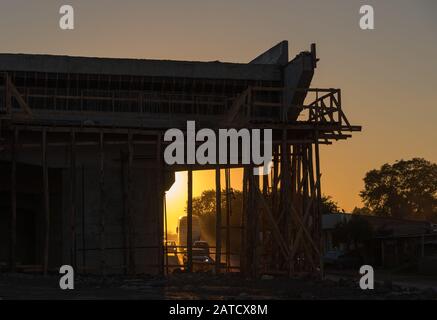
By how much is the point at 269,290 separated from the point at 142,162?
1073 cm

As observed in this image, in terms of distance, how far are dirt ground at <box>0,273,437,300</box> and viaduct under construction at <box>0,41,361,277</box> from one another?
2.59m


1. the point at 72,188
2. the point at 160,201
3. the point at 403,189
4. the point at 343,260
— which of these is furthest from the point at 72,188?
the point at 403,189

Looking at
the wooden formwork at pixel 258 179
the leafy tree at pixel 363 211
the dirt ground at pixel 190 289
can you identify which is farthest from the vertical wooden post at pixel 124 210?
the leafy tree at pixel 363 211

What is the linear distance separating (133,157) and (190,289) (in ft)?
34.4

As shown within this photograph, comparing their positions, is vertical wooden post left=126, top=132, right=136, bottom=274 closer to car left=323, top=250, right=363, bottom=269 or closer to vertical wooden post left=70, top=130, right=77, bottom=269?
vertical wooden post left=70, top=130, right=77, bottom=269

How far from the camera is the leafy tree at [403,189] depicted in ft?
368

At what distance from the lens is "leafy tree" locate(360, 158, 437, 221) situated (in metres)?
112

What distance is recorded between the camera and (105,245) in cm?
3409

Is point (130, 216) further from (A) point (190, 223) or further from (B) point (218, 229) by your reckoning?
(B) point (218, 229)

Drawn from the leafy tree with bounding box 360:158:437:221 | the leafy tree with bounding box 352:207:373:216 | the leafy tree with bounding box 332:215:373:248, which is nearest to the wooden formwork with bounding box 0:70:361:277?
the leafy tree with bounding box 332:215:373:248

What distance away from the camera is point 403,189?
112m

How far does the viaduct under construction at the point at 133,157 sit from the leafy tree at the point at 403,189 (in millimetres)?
74765

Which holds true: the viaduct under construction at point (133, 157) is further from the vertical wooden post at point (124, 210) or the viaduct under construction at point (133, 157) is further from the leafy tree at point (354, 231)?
the leafy tree at point (354, 231)
